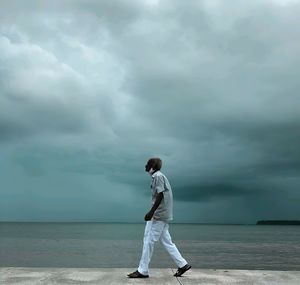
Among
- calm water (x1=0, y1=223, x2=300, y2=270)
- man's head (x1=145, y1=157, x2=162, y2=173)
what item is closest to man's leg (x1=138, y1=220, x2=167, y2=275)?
man's head (x1=145, y1=157, x2=162, y2=173)

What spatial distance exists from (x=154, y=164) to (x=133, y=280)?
2.09 metres

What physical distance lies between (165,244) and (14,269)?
3.10m

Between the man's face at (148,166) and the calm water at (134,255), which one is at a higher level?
the man's face at (148,166)

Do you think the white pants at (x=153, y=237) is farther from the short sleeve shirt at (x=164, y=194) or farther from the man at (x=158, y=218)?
the short sleeve shirt at (x=164, y=194)

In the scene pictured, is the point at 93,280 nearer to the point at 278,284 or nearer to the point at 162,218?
the point at 162,218

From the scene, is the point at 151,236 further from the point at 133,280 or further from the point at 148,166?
the point at 148,166

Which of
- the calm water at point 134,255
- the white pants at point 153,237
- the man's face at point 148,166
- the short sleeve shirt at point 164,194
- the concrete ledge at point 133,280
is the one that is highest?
the man's face at point 148,166

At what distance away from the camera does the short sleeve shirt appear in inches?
318

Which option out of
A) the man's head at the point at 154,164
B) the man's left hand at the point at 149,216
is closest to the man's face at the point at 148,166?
the man's head at the point at 154,164

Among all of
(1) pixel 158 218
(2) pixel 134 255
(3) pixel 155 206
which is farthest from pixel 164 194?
(2) pixel 134 255

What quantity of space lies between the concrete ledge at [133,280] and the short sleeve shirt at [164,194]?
Result: 1.08 metres

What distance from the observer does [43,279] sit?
302 inches

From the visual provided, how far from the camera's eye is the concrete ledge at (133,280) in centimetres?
752

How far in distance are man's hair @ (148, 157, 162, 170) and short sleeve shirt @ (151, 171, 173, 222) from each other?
6.5 inches
